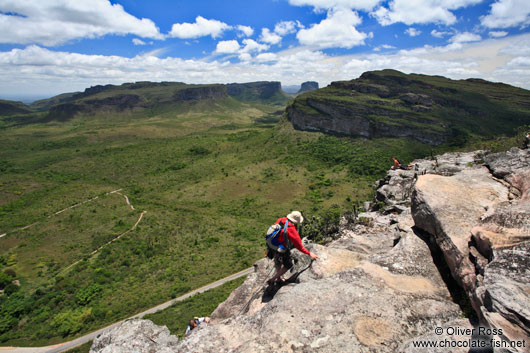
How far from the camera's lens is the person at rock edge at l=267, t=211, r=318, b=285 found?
27.4 ft

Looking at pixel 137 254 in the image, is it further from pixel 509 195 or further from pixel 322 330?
pixel 509 195

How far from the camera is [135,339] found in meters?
11.0

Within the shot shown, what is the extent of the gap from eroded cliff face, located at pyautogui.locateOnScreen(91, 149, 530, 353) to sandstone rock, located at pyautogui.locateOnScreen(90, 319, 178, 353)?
11.0 ft

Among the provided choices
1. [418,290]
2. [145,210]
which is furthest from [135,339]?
[145,210]

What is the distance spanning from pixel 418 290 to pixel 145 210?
5499cm

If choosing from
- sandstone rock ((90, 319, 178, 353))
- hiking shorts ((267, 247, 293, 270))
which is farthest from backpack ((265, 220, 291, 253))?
sandstone rock ((90, 319, 178, 353))

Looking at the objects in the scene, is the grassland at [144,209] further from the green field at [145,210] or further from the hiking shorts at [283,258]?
the hiking shorts at [283,258]

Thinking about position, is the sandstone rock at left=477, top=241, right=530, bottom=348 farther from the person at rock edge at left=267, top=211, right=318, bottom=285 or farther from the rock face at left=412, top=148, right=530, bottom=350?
the person at rock edge at left=267, top=211, right=318, bottom=285

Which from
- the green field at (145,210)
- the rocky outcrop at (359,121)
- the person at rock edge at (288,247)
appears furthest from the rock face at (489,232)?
the rocky outcrop at (359,121)

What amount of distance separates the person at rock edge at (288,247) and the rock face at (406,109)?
80.6 meters

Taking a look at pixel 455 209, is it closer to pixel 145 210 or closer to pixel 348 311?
pixel 348 311

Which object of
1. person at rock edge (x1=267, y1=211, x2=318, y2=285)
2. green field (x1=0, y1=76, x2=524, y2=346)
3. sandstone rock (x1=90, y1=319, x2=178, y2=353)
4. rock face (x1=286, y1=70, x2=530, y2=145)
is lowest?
green field (x1=0, y1=76, x2=524, y2=346)

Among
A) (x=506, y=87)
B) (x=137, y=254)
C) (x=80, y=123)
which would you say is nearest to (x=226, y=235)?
(x=137, y=254)

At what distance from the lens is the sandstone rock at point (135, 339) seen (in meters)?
10.2
